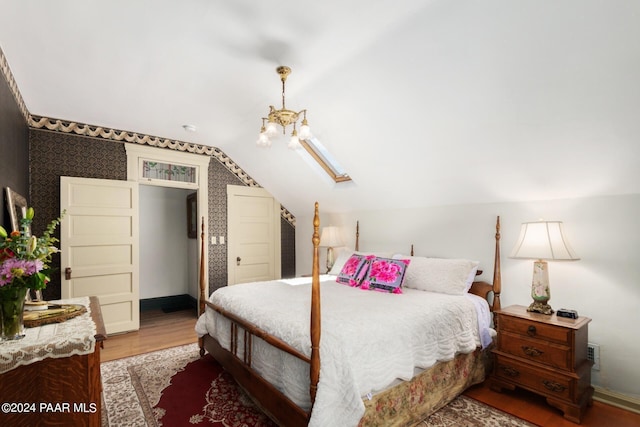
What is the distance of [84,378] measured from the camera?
1513mm

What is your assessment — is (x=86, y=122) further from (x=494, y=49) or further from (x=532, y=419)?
(x=532, y=419)

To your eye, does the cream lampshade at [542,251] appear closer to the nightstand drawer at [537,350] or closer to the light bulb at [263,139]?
the nightstand drawer at [537,350]

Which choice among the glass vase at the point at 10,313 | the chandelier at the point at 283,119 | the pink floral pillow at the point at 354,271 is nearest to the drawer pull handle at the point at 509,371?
the pink floral pillow at the point at 354,271

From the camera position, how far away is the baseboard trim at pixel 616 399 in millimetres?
2299

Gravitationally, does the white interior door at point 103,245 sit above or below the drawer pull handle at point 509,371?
above

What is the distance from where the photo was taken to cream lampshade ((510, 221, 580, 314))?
7.92 ft

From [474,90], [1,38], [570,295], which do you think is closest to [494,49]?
[474,90]

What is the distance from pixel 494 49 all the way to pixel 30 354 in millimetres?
2882

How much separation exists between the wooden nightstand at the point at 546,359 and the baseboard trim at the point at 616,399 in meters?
0.11

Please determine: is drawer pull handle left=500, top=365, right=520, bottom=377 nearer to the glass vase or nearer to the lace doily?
the lace doily

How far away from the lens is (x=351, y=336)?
1.83 metres

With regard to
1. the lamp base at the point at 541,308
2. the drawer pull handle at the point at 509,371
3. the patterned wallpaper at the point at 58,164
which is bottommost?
the drawer pull handle at the point at 509,371

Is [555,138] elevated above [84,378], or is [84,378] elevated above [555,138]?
[555,138]

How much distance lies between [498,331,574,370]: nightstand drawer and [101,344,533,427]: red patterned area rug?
46 centimetres
